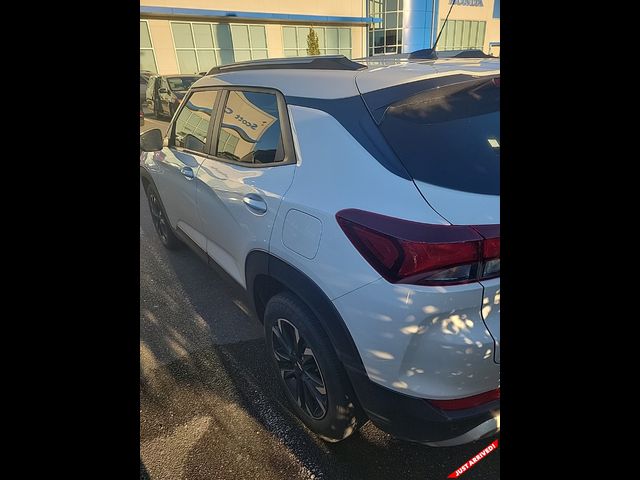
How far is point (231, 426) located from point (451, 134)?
1851 mm

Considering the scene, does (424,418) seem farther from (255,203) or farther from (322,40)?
(322,40)

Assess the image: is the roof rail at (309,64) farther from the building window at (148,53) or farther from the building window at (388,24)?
the building window at (148,53)

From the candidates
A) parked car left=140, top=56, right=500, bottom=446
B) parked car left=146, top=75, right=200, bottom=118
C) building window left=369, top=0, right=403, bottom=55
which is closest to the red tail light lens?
parked car left=140, top=56, right=500, bottom=446

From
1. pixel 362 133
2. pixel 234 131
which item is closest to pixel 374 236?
pixel 362 133

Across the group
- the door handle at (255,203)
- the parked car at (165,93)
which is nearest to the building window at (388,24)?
the parked car at (165,93)

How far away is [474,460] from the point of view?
5.62ft

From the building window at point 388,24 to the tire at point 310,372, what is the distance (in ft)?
22.6

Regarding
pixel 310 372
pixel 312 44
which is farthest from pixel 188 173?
pixel 312 44

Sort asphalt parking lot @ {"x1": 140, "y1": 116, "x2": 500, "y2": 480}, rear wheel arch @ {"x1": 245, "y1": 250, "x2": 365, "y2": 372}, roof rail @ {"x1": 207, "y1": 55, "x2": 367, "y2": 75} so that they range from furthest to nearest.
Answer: roof rail @ {"x1": 207, "y1": 55, "x2": 367, "y2": 75} → asphalt parking lot @ {"x1": 140, "y1": 116, "x2": 500, "y2": 480} → rear wheel arch @ {"x1": 245, "y1": 250, "x2": 365, "y2": 372}

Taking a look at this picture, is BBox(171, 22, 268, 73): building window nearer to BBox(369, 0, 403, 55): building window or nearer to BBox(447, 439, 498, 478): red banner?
BBox(369, 0, 403, 55): building window

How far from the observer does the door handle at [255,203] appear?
180 centimetres

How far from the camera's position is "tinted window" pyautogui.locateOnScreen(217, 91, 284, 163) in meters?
1.88
